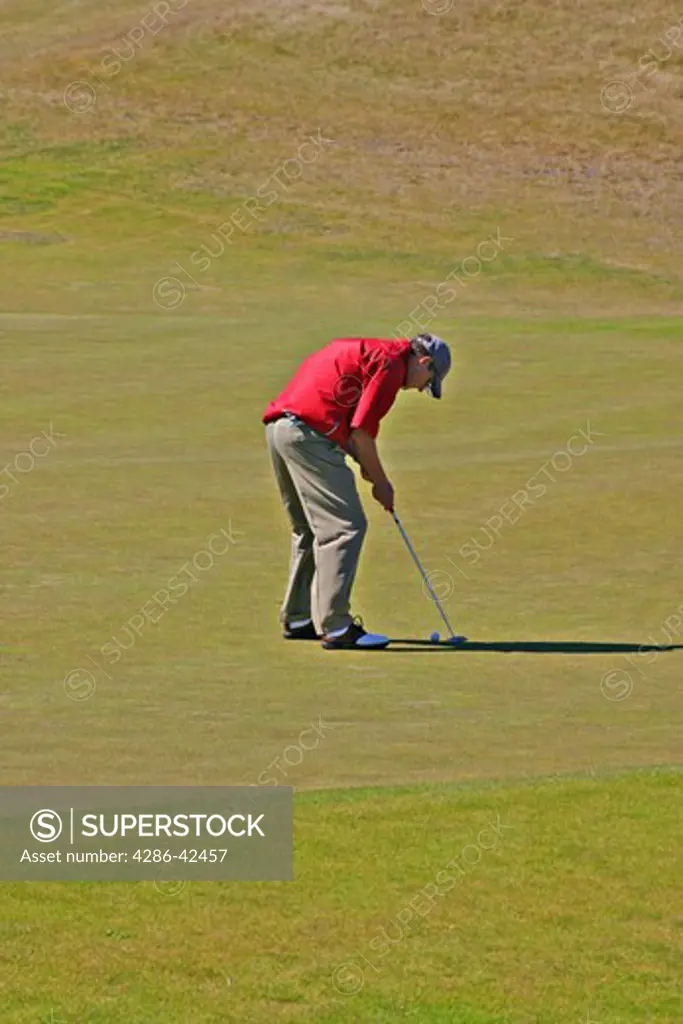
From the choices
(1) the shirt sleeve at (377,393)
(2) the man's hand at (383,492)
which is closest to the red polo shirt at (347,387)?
(1) the shirt sleeve at (377,393)

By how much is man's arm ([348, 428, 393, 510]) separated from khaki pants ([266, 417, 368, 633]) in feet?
0.41

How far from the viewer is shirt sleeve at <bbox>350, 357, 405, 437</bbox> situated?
42.8ft

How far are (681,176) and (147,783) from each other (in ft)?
133

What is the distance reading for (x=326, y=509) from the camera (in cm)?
1341

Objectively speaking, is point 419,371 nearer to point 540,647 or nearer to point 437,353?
point 437,353

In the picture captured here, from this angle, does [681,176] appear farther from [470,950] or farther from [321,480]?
[470,950]

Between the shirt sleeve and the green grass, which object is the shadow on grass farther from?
the green grass

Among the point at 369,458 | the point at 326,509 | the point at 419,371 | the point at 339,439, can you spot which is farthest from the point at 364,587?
the point at 419,371

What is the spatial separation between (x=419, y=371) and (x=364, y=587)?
8.90 ft

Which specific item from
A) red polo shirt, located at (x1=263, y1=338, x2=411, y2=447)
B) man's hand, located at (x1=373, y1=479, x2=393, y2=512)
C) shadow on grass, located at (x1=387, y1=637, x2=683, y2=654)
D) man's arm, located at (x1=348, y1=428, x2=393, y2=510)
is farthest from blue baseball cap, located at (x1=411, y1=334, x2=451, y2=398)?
shadow on grass, located at (x1=387, y1=637, x2=683, y2=654)

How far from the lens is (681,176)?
4894 cm

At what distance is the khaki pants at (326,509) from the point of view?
1335cm

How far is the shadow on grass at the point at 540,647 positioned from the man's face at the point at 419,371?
1454 millimetres

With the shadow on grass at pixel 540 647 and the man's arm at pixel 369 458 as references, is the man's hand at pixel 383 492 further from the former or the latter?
the shadow on grass at pixel 540 647
